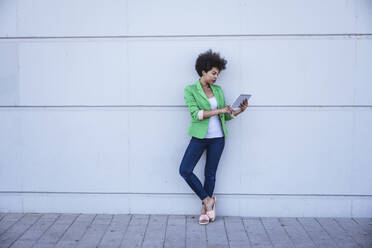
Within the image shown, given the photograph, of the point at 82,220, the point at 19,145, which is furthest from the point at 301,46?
the point at 19,145

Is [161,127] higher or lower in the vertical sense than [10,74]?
lower

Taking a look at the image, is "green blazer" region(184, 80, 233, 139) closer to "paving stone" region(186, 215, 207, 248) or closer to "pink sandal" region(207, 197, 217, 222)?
"pink sandal" region(207, 197, 217, 222)

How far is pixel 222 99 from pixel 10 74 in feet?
8.85

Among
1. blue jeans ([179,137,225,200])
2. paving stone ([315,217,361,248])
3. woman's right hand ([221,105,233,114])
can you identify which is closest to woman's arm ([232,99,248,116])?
woman's right hand ([221,105,233,114])

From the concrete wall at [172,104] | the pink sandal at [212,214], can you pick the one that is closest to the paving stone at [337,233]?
the concrete wall at [172,104]

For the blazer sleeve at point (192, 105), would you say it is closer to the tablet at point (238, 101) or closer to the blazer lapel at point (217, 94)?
the blazer lapel at point (217, 94)

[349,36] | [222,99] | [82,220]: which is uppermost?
[349,36]

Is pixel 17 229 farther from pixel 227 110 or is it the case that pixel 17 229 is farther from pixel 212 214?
pixel 227 110

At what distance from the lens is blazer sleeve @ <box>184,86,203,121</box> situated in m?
4.63

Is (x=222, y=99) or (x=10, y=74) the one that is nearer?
(x=222, y=99)

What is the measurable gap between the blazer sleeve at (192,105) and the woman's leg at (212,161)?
1.32 ft

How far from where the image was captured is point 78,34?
505 cm

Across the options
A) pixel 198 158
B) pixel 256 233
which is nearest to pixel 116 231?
pixel 198 158

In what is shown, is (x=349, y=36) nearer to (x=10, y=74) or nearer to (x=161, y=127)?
(x=161, y=127)
